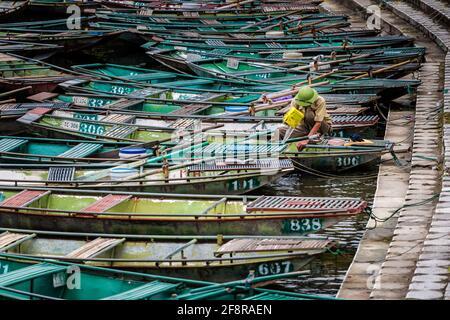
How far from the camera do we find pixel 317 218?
15.1 metres

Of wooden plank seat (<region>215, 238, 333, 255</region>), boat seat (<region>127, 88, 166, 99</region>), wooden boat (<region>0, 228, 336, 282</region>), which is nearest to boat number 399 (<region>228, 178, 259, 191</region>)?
wooden boat (<region>0, 228, 336, 282</region>)

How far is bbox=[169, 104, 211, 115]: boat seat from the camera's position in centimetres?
2217

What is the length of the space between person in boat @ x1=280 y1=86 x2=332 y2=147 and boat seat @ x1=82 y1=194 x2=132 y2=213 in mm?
3802

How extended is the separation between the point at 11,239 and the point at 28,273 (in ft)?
6.22

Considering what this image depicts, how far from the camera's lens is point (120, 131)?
20766 millimetres

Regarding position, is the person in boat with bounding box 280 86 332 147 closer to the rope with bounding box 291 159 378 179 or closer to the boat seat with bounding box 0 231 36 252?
the rope with bounding box 291 159 378 179

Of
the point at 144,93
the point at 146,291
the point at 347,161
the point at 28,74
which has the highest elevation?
the point at 28,74

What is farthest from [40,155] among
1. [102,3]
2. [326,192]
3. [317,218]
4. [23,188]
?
[102,3]

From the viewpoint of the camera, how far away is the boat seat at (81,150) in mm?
→ 19273

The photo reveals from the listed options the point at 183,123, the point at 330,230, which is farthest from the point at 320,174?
the point at 183,123

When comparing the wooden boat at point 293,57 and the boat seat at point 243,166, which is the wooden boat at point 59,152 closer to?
the boat seat at point 243,166

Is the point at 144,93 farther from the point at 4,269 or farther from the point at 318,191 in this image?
the point at 4,269

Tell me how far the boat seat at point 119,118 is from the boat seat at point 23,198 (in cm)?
463

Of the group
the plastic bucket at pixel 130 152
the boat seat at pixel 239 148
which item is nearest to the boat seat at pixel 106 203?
the plastic bucket at pixel 130 152
